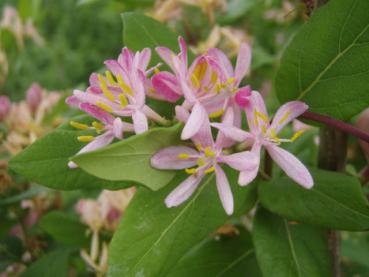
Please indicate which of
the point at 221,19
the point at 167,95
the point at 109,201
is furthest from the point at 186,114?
the point at 221,19

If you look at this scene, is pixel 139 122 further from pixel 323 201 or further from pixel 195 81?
pixel 323 201

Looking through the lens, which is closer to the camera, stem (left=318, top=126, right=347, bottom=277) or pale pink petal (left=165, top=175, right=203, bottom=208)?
pale pink petal (left=165, top=175, right=203, bottom=208)

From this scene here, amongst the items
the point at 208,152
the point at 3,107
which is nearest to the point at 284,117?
the point at 208,152

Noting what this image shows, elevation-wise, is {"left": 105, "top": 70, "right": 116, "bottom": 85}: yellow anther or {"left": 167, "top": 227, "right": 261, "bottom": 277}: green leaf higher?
{"left": 105, "top": 70, "right": 116, "bottom": 85}: yellow anther

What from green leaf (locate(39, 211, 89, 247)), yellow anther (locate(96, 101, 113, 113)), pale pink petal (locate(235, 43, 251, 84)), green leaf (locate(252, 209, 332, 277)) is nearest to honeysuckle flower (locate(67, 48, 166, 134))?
yellow anther (locate(96, 101, 113, 113))

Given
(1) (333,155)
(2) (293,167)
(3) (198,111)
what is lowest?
(1) (333,155)

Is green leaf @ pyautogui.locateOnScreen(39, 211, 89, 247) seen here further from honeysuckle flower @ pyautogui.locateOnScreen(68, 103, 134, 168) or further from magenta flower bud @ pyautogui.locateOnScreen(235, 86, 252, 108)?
magenta flower bud @ pyautogui.locateOnScreen(235, 86, 252, 108)

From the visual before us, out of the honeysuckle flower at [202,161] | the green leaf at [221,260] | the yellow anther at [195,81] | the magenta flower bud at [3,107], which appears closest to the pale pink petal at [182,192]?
the honeysuckle flower at [202,161]
